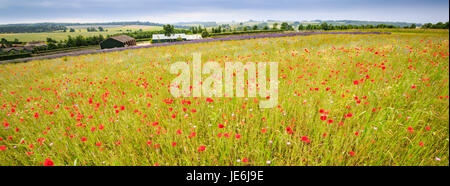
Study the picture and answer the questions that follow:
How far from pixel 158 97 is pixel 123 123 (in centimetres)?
115

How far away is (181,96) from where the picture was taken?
13.0 ft

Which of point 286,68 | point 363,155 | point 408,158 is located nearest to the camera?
point 408,158

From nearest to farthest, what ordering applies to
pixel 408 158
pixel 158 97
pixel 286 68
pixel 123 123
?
pixel 408 158 → pixel 123 123 → pixel 158 97 → pixel 286 68

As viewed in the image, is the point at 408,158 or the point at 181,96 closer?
the point at 408,158

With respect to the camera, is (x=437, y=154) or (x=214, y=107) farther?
(x=214, y=107)

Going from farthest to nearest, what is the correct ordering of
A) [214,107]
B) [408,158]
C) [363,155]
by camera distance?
[214,107], [363,155], [408,158]

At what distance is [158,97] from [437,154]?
4419 millimetres
